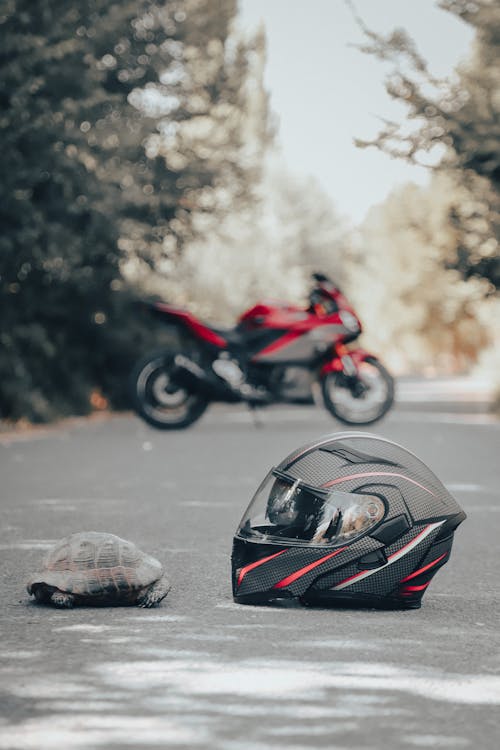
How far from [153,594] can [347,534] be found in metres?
0.90

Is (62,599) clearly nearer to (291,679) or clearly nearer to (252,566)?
(252,566)

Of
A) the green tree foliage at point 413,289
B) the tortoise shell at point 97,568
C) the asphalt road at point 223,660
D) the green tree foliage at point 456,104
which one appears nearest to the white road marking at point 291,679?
the asphalt road at point 223,660

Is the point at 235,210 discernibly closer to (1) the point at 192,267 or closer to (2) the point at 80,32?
(1) the point at 192,267

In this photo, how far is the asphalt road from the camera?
4191 millimetres

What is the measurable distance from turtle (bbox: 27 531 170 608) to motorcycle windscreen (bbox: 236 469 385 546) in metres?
0.48

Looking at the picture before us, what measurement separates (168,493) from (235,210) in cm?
1831

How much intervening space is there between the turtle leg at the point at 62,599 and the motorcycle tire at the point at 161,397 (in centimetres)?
1034

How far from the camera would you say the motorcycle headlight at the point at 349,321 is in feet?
56.2

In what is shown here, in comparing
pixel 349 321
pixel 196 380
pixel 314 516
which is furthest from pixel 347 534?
pixel 349 321

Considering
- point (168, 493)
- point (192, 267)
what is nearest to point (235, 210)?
point (192, 267)

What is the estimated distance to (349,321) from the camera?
17.2 metres

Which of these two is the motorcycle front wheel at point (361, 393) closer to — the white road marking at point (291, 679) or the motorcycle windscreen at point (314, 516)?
the motorcycle windscreen at point (314, 516)

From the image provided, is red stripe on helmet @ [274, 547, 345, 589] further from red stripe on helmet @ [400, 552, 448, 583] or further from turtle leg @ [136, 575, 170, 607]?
turtle leg @ [136, 575, 170, 607]

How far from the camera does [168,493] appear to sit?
A: 10953 mm
